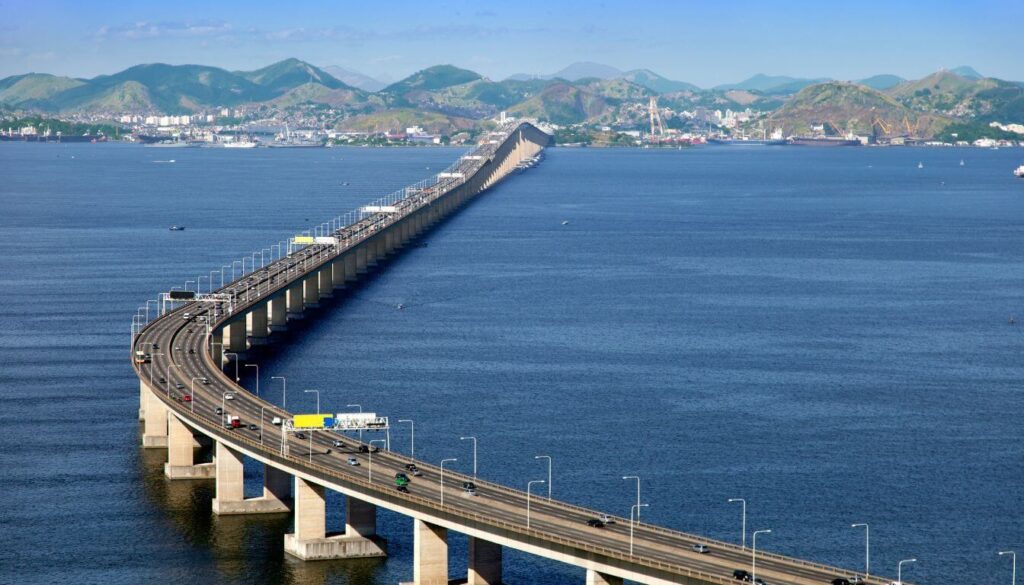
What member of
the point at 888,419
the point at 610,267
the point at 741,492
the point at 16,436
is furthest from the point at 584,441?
the point at 610,267

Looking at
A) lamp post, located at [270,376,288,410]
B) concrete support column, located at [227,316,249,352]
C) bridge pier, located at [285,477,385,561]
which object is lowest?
bridge pier, located at [285,477,385,561]

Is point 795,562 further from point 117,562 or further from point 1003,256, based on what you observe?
point 1003,256

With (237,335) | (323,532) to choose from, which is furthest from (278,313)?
(323,532)

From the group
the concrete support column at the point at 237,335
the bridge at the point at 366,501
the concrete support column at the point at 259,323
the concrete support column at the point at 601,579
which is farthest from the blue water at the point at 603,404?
the concrete support column at the point at 601,579

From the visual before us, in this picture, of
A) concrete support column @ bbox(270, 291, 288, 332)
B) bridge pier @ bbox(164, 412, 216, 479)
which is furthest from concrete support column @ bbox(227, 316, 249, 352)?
bridge pier @ bbox(164, 412, 216, 479)

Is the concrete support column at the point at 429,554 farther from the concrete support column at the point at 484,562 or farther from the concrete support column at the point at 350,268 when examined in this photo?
the concrete support column at the point at 350,268

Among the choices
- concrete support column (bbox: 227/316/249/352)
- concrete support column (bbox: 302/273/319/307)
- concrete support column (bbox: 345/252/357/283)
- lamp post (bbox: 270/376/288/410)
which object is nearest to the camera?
lamp post (bbox: 270/376/288/410)

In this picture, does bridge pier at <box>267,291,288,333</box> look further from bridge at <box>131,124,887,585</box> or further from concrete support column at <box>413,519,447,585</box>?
concrete support column at <box>413,519,447,585</box>
